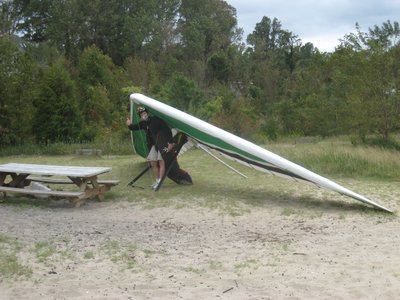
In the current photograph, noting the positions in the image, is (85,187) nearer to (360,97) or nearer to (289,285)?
(289,285)

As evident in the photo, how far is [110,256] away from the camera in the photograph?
5203 millimetres

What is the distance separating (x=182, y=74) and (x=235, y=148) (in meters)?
15.6

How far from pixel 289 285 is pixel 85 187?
4.22 metres

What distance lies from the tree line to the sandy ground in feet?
29.3

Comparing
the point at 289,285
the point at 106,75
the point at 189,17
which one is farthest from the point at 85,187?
the point at 189,17

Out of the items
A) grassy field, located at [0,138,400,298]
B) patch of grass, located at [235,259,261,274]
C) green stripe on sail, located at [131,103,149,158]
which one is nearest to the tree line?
grassy field, located at [0,138,400,298]

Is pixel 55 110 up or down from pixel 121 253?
up

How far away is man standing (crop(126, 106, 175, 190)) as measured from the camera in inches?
351

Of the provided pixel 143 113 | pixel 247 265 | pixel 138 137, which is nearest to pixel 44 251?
pixel 247 265

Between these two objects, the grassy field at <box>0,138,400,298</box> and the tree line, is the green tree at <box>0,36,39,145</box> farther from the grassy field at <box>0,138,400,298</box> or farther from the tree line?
the grassy field at <box>0,138,400,298</box>

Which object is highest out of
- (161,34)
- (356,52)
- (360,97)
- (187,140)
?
(161,34)

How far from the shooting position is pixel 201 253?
536cm

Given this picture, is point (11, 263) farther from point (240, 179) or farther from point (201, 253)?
point (240, 179)

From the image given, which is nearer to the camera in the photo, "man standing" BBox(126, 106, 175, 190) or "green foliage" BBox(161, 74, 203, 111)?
"man standing" BBox(126, 106, 175, 190)
